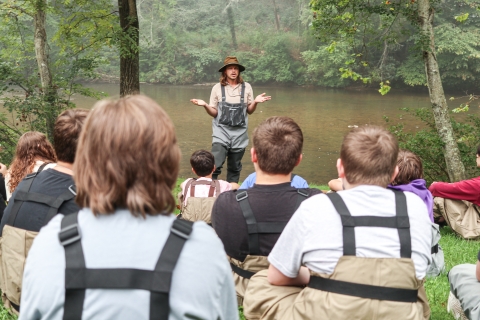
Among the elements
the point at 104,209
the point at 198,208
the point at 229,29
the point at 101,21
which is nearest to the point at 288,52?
the point at 229,29

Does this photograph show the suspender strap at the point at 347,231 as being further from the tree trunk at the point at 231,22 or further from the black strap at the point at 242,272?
the tree trunk at the point at 231,22

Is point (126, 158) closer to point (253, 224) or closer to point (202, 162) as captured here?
point (253, 224)

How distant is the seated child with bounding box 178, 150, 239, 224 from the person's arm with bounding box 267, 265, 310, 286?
7.21ft

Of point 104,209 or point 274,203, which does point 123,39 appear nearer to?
point 274,203

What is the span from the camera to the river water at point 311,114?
16.0 meters

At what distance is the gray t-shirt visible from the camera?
4.70ft

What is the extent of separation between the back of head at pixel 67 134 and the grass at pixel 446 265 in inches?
48.4

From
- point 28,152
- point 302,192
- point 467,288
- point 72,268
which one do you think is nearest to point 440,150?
point 467,288

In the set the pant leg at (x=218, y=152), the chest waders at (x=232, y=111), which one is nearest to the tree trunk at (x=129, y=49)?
the chest waders at (x=232, y=111)

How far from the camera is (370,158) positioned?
2.23m

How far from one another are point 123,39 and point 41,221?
558cm

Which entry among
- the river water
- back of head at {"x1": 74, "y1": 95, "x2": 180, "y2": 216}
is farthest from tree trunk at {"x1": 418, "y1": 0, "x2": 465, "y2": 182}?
back of head at {"x1": 74, "y1": 95, "x2": 180, "y2": 216}

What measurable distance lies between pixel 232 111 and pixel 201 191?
238 centimetres

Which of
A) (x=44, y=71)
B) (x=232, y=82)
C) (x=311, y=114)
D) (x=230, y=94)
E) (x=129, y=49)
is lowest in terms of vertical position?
(x=311, y=114)
